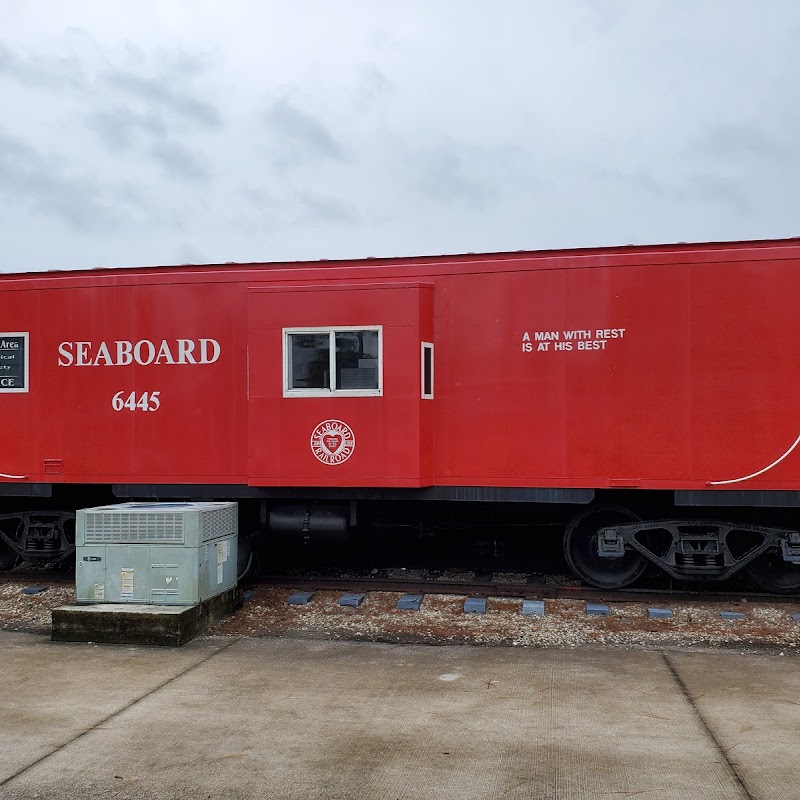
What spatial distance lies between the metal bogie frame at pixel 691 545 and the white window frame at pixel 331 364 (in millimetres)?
2901

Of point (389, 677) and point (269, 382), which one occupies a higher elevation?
point (269, 382)

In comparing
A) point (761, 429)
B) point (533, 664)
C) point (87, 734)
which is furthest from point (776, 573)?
point (87, 734)

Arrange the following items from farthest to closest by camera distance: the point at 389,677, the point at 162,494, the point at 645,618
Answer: the point at 162,494
the point at 645,618
the point at 389,677

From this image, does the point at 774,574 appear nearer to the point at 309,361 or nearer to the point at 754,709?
the point at 754,709

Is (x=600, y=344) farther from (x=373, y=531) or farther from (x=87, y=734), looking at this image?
(x=87, y=734)

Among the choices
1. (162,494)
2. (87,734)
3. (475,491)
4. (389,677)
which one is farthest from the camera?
(162,494)

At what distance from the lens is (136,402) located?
9.80 m

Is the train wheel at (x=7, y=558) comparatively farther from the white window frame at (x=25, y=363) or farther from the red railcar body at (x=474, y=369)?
the white window frame at (x=25, y=363)

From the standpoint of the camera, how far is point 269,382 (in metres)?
9.16

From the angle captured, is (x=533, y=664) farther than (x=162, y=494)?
No

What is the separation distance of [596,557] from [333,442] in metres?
3.22

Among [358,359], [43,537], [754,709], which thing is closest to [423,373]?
[358,359]

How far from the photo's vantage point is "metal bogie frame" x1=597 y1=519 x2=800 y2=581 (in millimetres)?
9016

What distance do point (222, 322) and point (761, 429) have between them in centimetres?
577
